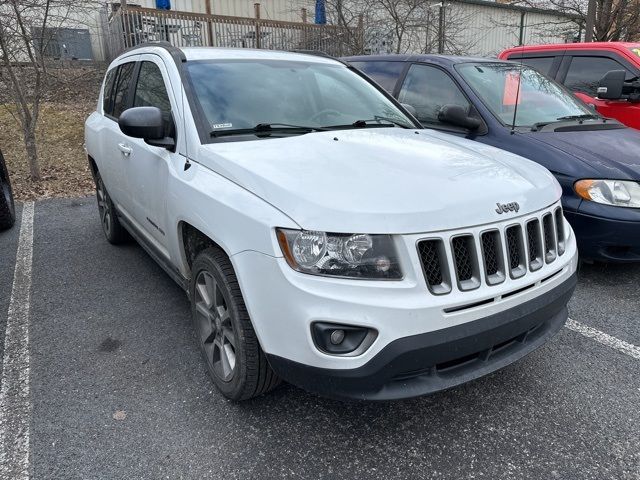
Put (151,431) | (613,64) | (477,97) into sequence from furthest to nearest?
1. (613,64)
2. (477,97)
3. (151,431)

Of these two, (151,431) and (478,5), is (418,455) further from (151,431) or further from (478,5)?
(478,5)

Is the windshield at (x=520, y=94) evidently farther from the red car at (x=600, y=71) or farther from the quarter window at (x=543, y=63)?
the quarter window at (x=543, y=63)

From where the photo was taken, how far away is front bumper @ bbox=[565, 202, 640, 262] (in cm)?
362

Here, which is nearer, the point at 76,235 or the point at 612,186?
the point at 612,186

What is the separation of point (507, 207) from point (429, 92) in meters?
2.99

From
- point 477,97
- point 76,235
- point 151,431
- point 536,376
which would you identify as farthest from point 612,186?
point 76,235

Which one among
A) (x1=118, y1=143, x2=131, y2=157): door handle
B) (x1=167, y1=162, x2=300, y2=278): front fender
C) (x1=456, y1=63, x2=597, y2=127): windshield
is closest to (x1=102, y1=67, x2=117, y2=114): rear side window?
(x1=118, y1=143, x2=131, y2=157): door handle

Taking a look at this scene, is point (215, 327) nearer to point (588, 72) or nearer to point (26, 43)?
point (588, 72)

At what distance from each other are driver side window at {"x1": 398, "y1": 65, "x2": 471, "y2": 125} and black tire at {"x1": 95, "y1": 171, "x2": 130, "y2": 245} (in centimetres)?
302

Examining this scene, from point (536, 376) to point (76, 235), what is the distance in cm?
468

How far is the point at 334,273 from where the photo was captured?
1.98m

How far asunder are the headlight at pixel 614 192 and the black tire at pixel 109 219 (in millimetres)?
3984

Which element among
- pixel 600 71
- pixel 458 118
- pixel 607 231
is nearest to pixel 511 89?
pixel 458 118

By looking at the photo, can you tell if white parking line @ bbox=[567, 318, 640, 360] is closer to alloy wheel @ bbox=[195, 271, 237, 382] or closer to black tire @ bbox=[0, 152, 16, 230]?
alloy wheel @ bbox=[195, 271, 237, 382]
